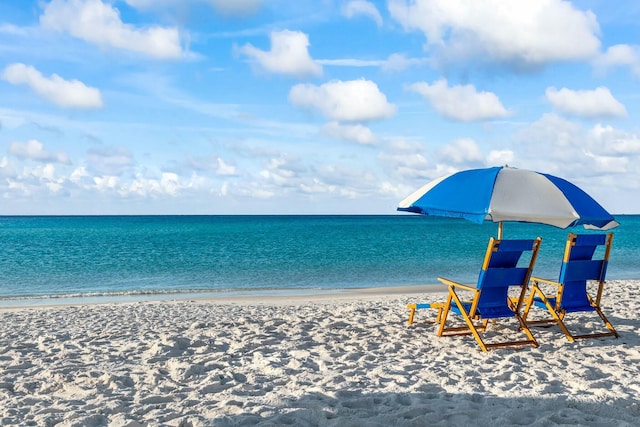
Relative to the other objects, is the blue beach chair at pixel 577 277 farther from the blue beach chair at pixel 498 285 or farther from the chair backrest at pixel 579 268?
the blue beach chair at pixel 498 285

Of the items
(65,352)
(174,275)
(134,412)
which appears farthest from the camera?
(174,275)

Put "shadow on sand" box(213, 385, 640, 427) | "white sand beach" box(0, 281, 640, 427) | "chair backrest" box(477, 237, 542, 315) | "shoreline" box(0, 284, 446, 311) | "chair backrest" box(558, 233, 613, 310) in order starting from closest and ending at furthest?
"shadow on sand" box(213, 385, 640, 427)
"white sand beach" box(0, 281, 640, 427)
"chair backrest" box(477, 237, 542, 315)
"chair backrest" box(558, 233, 613, 310)
"shoreline" box(0, 284, 446, 311)

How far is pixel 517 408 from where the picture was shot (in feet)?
13.0

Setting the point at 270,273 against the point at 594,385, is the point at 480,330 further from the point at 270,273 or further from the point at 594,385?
the point at 270,273

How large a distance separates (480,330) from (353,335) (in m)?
1.45

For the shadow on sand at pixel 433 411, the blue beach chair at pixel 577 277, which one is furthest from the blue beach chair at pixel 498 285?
the shadow on sand at pixel 433 411

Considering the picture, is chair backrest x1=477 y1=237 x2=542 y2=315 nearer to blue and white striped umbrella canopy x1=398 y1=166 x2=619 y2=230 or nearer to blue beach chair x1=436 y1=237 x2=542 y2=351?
blue beach chair x1=436 y1=237 x2=542 y2=351

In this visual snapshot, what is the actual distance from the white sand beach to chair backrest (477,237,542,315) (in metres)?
0.53

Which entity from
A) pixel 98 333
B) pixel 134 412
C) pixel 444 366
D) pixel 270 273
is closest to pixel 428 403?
pixel 444 366

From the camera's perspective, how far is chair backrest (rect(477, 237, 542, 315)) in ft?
18.4

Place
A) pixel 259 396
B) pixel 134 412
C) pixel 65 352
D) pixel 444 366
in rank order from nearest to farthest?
pixel 134 412 → pixel 259 396 → pixel 444 366 → pixel 65 352

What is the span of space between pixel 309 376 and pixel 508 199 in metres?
2.56

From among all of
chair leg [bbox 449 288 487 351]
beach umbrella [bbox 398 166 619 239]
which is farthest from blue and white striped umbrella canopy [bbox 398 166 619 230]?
chair leg [bbox 449 288 487 351]

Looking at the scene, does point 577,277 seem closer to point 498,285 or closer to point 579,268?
point 579,268
